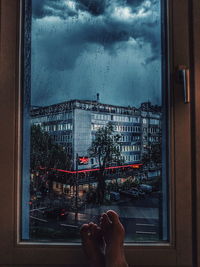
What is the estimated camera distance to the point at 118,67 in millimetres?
1107

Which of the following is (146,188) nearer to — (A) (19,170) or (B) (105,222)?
(B) (105,222)

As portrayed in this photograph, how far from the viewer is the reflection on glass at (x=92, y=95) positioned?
1098 millimetres

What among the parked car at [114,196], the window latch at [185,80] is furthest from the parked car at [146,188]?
the window latch at [185,80]

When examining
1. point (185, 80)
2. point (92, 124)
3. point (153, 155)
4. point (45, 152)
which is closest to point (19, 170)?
point (45, 152)

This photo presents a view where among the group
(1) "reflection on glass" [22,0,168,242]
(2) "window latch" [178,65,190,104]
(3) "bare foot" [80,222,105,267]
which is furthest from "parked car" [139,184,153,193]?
(2) "window latch" [178,65,190,104]

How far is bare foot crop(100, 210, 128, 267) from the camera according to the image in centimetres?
96

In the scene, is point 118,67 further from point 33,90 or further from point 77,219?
point 77,219

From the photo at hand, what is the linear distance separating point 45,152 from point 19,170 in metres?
0.13

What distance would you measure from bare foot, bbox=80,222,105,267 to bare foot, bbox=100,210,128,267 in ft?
0.09

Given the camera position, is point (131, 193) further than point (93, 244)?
Yes

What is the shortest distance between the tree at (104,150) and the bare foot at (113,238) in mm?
106

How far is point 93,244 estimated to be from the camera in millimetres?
1002

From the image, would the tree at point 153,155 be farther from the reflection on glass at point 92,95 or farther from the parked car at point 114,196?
the parked car at point 114,196

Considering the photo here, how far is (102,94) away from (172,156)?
1.32 ft
